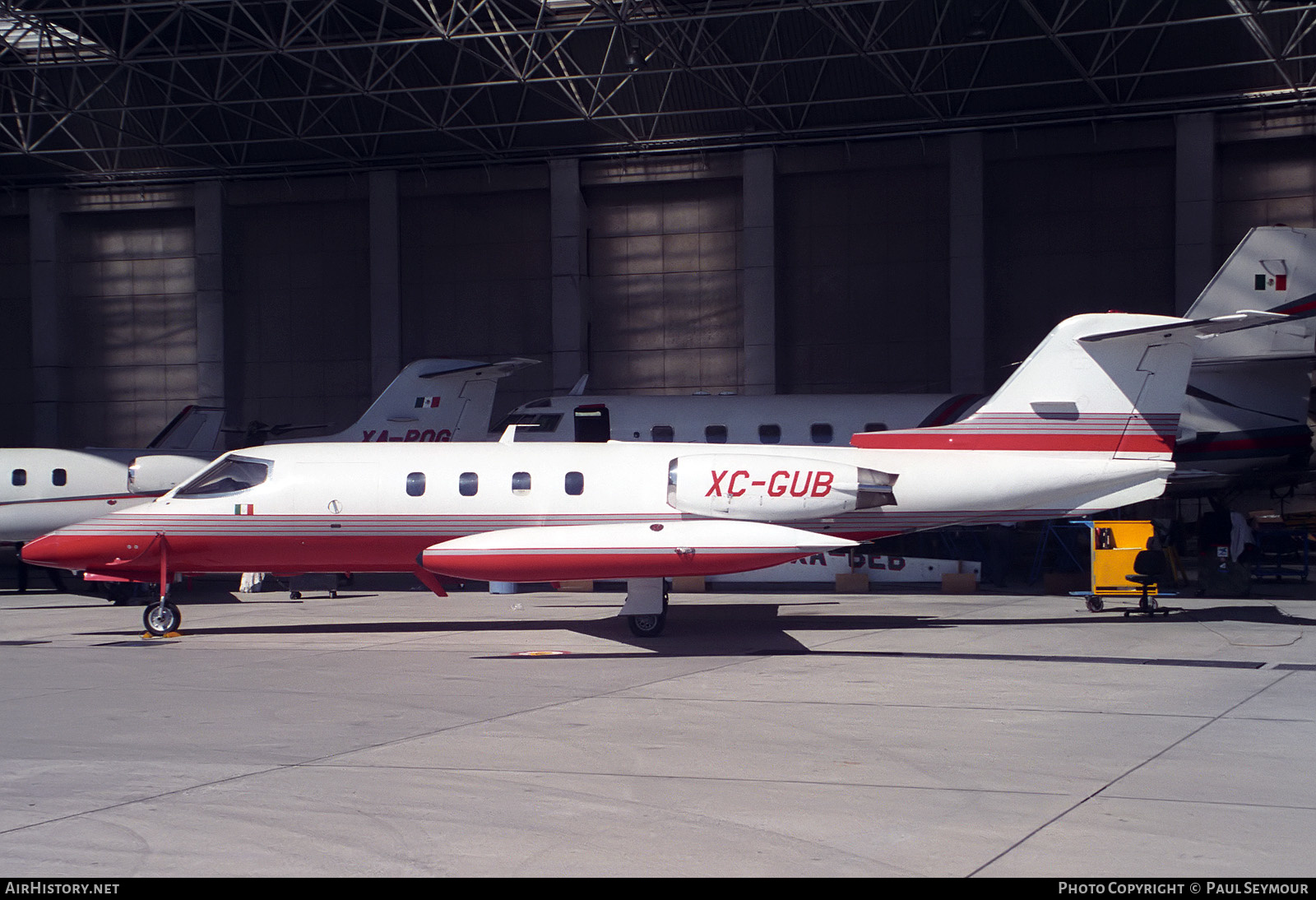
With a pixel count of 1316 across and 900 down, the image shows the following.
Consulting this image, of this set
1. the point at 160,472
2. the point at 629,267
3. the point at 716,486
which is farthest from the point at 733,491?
the point at 629,267

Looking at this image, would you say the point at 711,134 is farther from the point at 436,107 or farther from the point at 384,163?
the point at 384,163

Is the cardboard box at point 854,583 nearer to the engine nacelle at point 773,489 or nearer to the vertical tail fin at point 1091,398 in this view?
the vertical tail fin at point 1091,398

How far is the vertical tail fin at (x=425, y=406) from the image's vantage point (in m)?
24.9

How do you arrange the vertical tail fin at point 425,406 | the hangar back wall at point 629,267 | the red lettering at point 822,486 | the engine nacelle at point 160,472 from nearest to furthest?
the red lettering at point 822,486
the engine nacelle at point 160,472
the vertical tail fin at point 425,406
the hangar back wall at point 629,267

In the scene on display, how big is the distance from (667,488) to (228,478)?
20.3 feet

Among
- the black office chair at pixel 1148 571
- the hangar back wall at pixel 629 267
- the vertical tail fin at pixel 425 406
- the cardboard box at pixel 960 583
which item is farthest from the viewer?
the hangar back wall at pixel 629 267

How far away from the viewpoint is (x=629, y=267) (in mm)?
36781

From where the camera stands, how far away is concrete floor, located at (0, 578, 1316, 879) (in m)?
5.82

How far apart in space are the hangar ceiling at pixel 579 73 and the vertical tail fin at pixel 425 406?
8.71 meters

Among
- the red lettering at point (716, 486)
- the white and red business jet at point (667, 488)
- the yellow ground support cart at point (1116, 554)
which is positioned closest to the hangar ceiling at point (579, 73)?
the yellow ground support cart at point (1116, 554)

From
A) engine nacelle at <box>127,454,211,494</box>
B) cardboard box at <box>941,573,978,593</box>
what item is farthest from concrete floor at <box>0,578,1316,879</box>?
cardboard box at <box>941,573,978,593</box>

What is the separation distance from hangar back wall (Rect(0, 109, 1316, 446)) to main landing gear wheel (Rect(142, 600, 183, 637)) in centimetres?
1999

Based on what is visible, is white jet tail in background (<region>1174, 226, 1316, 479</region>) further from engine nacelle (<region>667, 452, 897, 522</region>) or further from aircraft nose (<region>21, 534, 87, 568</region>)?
aircraft nose (<region>21, 534, 87, 568</region>)

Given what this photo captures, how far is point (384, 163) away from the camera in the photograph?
37281 millimetres
